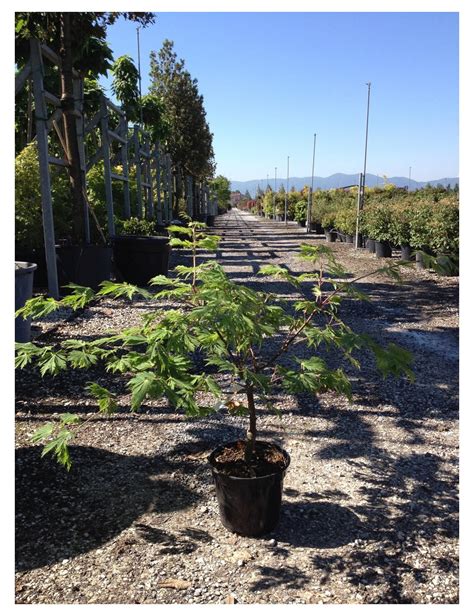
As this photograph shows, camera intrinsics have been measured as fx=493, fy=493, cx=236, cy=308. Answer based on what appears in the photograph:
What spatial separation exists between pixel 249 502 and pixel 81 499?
0.98 m

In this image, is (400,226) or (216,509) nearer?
(216,509)

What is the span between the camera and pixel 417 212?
1236 cm

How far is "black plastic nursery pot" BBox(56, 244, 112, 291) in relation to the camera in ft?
26.4

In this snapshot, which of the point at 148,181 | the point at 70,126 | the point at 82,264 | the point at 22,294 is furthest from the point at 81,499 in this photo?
the point at 148,181

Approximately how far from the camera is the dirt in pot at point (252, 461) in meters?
2.59

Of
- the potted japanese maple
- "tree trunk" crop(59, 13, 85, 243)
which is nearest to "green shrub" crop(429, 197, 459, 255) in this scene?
"tree trunk" crop(59, 13, 85, 243)

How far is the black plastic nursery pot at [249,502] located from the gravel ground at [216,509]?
7 cm

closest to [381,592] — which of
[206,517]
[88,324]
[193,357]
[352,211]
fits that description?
[206,517]

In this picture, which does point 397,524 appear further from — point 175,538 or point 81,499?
point 81,499

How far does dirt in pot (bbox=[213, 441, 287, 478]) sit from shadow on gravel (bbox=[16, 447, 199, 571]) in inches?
12.4

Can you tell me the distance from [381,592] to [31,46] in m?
7.47

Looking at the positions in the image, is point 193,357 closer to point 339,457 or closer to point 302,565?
point 339,457

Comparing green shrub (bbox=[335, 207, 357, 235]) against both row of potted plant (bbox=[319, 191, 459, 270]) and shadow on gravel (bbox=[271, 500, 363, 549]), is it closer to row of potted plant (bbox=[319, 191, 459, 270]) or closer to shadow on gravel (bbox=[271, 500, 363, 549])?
row of potted plant (bbox=[319, 191, 459, 270])

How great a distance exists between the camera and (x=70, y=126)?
8.37 metres
